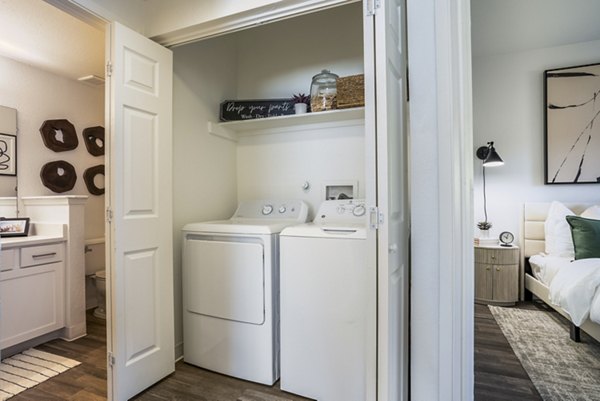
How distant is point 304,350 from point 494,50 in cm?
366

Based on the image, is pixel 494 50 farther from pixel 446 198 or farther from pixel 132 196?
pixel 132 196

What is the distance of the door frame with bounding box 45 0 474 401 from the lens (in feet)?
4.38

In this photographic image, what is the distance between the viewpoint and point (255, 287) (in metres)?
1.89

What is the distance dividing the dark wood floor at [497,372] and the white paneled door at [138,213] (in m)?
1.90

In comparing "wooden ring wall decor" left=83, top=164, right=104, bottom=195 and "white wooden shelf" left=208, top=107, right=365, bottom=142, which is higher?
"white wooden shelf" left=208, top=107, right=365, bottom=142

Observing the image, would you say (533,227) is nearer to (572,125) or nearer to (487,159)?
(487,159)

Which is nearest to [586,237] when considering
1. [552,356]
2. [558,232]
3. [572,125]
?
[558,232]

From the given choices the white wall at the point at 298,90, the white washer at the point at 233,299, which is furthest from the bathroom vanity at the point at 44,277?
the white wall at the point at 298,90

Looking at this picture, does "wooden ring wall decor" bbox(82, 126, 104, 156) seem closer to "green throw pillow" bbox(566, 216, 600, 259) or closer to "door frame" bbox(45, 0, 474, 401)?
"door frame" bbox(45, 0, 474, 401)

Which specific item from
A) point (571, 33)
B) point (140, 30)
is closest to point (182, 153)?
point (140, 30)

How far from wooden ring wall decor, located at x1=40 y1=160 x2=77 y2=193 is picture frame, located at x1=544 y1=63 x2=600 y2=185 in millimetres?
4977

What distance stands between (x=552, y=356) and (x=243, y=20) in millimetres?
2951

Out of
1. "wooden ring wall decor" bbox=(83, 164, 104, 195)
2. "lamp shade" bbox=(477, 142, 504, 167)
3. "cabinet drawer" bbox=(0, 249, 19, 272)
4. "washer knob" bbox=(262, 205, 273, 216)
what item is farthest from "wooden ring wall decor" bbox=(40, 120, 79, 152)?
"lamp shade" bbox=(477, 142, 504, 167)

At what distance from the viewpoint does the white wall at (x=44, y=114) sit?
289 centimetres
